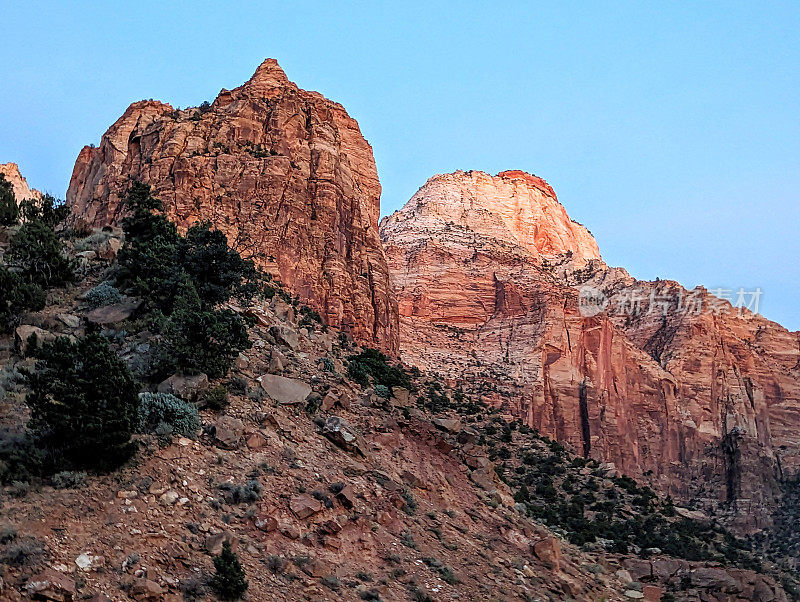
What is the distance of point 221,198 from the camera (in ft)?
145

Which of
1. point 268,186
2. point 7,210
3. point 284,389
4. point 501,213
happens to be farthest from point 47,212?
point 501,213

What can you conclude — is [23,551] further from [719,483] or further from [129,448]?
[719,483]

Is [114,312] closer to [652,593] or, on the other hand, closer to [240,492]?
[240,492]

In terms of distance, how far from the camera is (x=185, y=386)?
22.4 meters

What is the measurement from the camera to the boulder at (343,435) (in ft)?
82.3

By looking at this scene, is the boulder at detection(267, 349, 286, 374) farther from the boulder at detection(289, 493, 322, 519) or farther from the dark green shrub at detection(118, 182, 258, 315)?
the boulder at detection(289, 493, 322, 519)

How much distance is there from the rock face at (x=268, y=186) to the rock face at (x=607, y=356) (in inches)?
766

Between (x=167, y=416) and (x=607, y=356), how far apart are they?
63640 millimetres

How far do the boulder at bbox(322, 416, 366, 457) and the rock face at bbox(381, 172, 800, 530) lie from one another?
3911 cm

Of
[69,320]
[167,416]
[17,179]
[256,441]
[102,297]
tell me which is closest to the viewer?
[167,416]

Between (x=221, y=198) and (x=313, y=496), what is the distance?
26383 mm

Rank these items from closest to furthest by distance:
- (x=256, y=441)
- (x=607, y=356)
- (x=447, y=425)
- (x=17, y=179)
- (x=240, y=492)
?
(x=240, y=492)
(x=256, y=441)
(x=447, y=425)
(x=607, y=356)
(x=17, y=179)

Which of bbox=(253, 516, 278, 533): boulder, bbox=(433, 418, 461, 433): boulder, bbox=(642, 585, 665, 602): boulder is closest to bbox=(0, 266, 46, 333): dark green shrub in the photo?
bbox=(253, 516, 278, 533): boulder

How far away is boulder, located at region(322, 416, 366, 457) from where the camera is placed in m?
25.1
